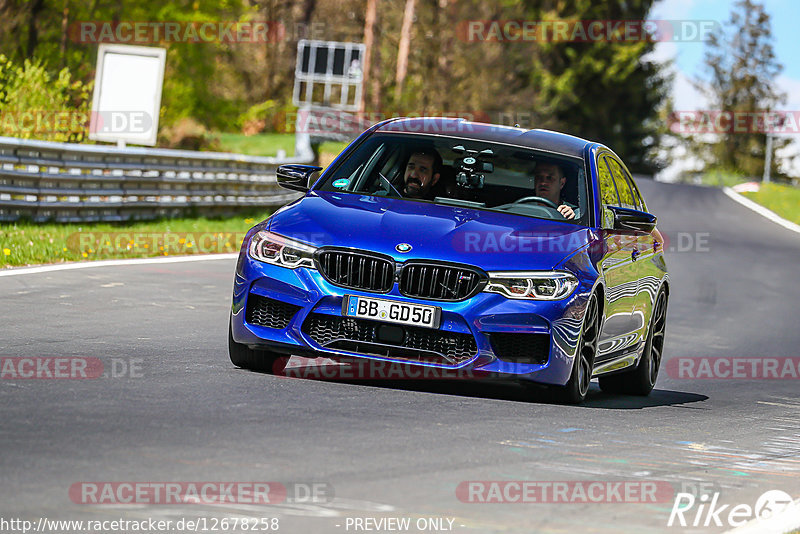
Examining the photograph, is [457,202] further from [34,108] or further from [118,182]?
[34,108]

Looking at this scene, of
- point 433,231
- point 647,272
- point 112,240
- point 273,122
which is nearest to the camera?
point 433,231

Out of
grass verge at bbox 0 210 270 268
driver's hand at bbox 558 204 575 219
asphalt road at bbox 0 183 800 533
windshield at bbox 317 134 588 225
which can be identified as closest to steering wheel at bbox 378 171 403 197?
windshield at bbox 317 134 588 225

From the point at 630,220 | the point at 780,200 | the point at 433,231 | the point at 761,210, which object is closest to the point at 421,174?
the point at 433,231

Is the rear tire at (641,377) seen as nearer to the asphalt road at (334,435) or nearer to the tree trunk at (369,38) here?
the asphalt road at (334,435)

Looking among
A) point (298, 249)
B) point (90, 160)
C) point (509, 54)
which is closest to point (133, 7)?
point (90, 160)

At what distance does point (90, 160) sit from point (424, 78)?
5283cm

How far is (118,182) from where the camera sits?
65.4ft

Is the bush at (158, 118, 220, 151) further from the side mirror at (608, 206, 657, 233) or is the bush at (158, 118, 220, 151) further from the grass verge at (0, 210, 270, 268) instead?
the side mirror at (608, 206, 657, 233)

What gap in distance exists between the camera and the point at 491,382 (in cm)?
936

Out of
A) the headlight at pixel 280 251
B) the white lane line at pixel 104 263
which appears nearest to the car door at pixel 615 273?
the headlight at pixel 280 251

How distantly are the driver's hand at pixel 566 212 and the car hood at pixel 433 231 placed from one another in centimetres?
25

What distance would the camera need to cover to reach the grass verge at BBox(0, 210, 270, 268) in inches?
624

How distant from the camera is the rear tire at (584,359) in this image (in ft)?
27.3

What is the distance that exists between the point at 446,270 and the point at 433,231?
1.03 ft
